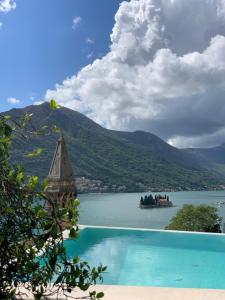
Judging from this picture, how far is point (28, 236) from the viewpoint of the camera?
6.11 ft

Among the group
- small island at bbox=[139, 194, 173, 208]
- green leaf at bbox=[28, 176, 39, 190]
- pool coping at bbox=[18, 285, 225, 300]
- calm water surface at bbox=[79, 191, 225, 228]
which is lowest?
calm water surface at bbox=[79, 191, 225, 228]

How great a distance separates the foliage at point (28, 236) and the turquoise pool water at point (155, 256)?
5.95 metres

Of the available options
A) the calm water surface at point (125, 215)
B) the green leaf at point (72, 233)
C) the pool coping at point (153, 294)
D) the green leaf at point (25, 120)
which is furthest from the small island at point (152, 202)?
the green leaf at point (72, 233)

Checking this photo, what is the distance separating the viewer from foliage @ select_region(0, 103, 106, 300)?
1802 millimetres

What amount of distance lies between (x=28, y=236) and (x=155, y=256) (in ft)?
28.5

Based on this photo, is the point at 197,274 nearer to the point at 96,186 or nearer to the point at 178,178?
the point at 96,186

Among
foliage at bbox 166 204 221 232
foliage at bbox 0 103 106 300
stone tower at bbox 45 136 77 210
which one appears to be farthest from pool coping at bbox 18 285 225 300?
foliage at bbox 166 204 221 232

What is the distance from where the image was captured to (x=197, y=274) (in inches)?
324

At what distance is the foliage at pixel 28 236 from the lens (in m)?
1.80

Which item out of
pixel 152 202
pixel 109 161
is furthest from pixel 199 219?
pixel 109 161

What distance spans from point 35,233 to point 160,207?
229ft

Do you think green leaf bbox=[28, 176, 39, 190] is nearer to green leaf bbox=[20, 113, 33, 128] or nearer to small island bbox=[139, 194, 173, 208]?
green leaf bbox=[20, 113, 33, 128]

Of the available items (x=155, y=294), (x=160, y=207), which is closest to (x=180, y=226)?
(x=155, y=294)

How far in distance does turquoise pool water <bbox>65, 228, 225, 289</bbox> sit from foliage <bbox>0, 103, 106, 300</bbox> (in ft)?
19.5
